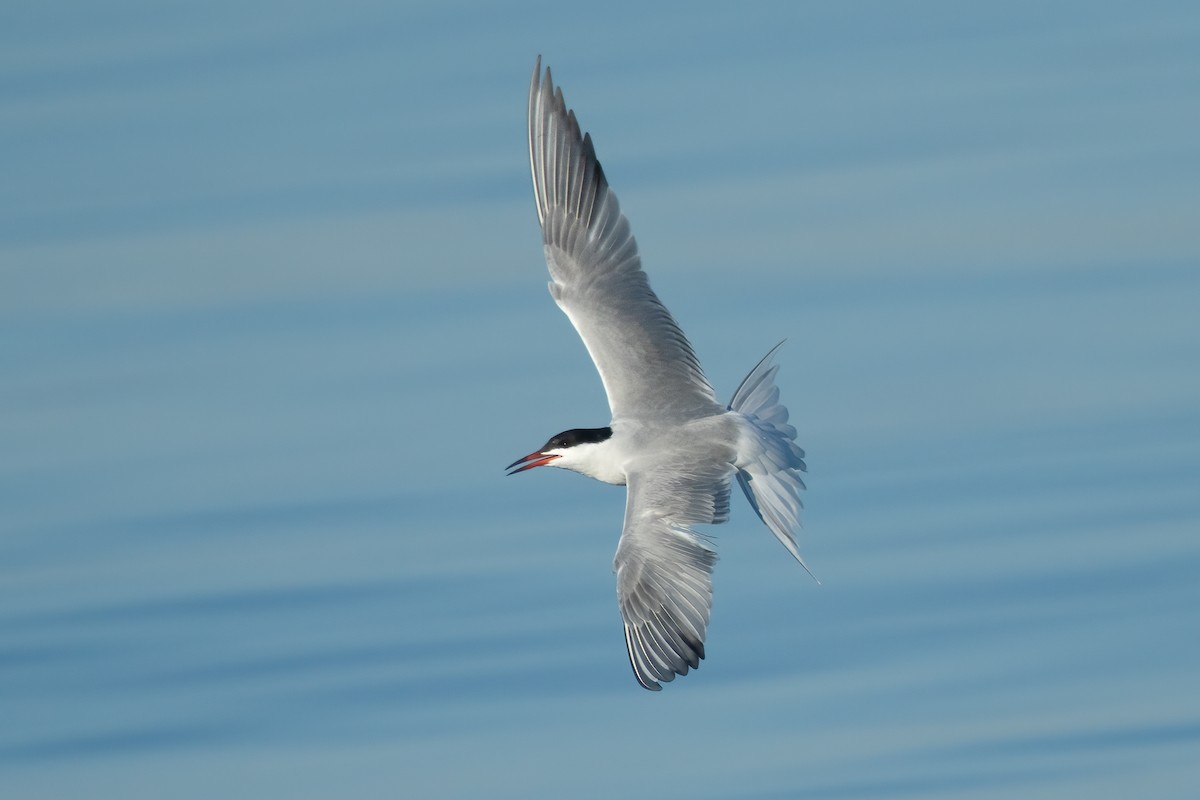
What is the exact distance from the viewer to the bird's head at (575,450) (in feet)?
31.3

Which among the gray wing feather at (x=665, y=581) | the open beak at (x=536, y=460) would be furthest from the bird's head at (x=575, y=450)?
the gray wing feather at (x=665, y=581)

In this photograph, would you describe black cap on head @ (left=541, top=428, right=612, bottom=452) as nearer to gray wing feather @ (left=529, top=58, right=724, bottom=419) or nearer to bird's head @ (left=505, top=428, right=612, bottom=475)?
bird's head @ (left=505, top=428, right=612, bottom=475)

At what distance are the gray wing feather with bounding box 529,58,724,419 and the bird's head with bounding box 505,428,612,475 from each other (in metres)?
0.24

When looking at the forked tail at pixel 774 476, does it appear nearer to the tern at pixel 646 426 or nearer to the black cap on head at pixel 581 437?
the tern at pixel 646 426

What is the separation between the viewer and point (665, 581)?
8.59 m

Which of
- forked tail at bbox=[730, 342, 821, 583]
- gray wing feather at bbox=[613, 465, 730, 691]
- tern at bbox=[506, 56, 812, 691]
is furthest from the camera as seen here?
forked tail at bbox=[730, 342, 821, 583]

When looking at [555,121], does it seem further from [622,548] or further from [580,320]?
[622,548]

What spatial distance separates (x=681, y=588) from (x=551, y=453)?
145 centimetres

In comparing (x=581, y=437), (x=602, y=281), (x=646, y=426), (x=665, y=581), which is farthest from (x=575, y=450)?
(x=665, y=581)

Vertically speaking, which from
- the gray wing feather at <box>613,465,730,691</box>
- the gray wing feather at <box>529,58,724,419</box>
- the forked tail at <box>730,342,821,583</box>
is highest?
the gray wing feather at <box>529,58,724,419</box>

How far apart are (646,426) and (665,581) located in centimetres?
116

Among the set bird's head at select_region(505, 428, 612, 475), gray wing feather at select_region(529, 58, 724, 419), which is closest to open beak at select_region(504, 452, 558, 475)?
bird's head at select_region(505, 428, 612, 475)

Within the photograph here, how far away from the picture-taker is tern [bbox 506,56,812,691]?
861 cm

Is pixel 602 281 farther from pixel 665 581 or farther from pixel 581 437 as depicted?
pixel 665 581
